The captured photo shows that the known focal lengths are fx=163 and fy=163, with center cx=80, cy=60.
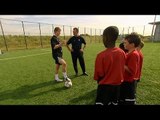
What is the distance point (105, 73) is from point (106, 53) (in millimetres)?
350

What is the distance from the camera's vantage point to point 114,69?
8.38ft

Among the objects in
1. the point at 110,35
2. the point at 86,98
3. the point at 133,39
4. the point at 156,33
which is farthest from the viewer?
the point at 156,33

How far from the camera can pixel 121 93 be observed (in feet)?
10.2

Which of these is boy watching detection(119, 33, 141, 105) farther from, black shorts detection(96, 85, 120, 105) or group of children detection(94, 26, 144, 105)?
black shorts detection(96, 85, 120, 105)

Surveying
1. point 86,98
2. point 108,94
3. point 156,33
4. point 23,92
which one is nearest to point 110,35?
point 108,94

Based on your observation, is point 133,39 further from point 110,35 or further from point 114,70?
point 114,70

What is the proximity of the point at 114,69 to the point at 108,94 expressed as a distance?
439 millimetres

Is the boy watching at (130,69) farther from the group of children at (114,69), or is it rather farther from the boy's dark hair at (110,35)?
the boy's dark hair at (110,35)

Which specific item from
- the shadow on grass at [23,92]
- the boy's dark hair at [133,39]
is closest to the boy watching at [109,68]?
the boy's dark hair at [133,39]

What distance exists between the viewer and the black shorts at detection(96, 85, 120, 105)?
104 inches

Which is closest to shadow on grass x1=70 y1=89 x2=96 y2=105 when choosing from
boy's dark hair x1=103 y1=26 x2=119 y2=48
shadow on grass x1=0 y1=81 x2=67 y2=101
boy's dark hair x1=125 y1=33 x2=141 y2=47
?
shadow on grass x1=0 y1=81 x2=67 y2=101
